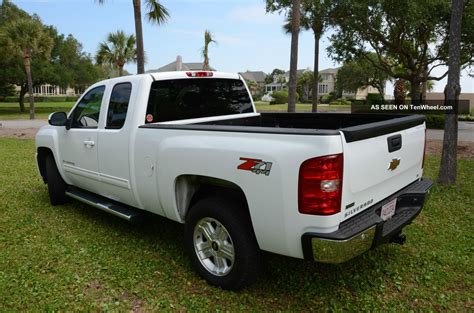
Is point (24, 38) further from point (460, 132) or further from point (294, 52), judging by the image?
point (460, 132)

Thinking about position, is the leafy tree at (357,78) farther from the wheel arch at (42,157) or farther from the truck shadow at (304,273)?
the truck shadow at (304,273)

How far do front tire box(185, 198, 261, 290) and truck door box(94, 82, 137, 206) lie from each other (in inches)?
39.2

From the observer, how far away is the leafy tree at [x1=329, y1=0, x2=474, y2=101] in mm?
15703

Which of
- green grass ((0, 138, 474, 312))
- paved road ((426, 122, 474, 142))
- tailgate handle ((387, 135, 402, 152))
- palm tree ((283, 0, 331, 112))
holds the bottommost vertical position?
green grass ((0, 138, 474, 312))

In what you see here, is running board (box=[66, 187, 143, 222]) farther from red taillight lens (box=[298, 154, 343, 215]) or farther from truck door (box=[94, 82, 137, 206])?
red taillight lens (box=[298, 154, 343, 215])

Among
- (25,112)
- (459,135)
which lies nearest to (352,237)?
(459,135)

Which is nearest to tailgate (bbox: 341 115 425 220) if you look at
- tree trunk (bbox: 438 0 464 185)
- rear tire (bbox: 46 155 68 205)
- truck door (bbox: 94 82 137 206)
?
truck door (bbox: 94 82 137 206)

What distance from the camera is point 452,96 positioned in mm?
6676

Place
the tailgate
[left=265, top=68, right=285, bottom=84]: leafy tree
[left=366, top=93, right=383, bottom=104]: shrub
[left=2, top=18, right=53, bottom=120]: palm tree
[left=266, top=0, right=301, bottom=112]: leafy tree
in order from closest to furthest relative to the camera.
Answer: the tailgate < [left=266, top=0, right=301, bottom=112]: leafy tree < [left=2, top=18, right=53, bottom=120]: palm tree < [left=366, top=93, right=383, bottom=104]: shrub < [left=265, top=68, right=285, bottom=84]: leafy tree

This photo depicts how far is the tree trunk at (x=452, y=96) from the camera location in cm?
660

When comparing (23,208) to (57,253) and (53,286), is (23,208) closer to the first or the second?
(57,253)

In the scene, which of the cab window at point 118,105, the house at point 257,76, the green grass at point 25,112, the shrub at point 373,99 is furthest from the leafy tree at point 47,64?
the house at point 257,76

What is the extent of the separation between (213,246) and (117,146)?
1.56m

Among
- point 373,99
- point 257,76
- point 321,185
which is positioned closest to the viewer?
point 321,185
